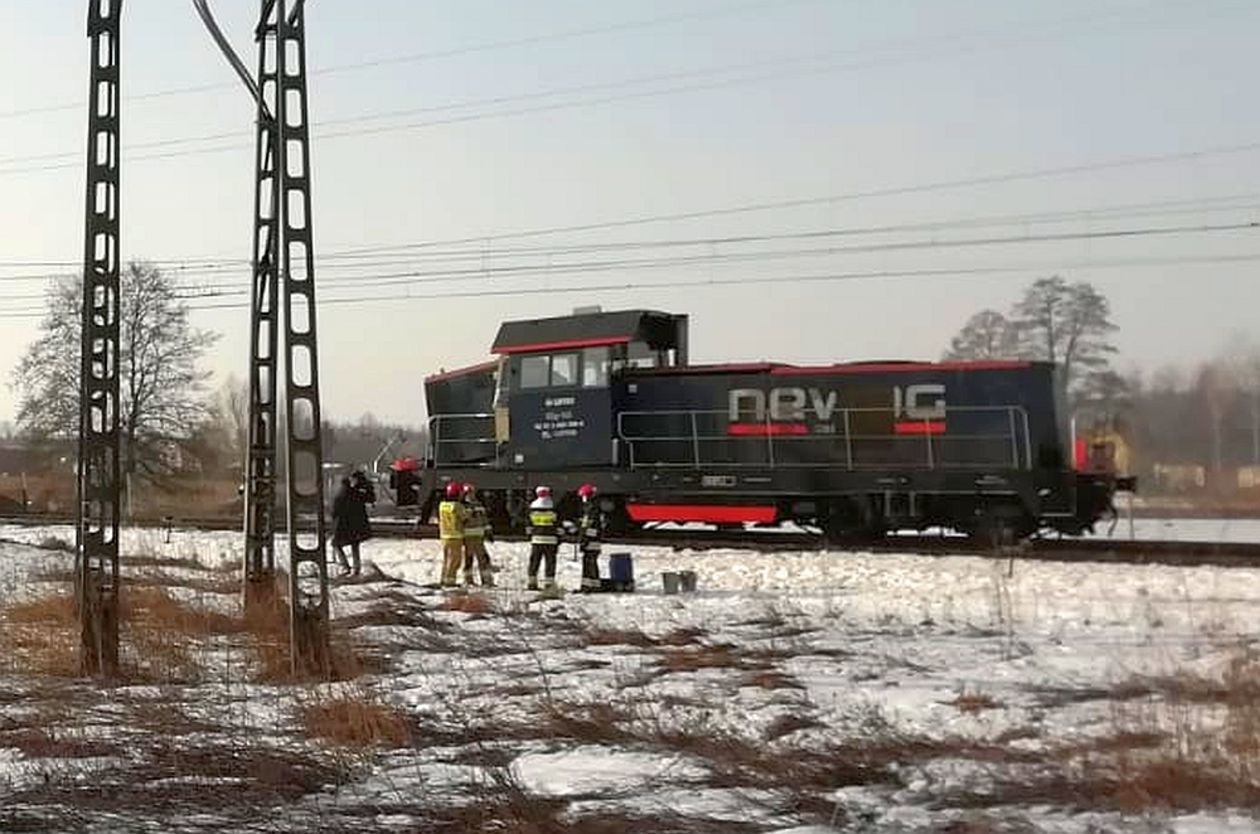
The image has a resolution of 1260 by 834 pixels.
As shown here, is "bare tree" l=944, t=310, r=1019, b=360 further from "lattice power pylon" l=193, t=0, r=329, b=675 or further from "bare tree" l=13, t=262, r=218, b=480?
"bare tree" l=13, t=262, r=218, b=480

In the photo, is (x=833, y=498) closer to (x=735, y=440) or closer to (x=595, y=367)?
(x=735, y=440)

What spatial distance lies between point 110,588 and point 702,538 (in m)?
13.1

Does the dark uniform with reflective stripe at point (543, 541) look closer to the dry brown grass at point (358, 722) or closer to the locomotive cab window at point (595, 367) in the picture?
the locomotive cab window at point (595, 367)

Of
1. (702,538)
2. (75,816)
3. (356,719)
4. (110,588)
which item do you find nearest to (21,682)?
(110,588)

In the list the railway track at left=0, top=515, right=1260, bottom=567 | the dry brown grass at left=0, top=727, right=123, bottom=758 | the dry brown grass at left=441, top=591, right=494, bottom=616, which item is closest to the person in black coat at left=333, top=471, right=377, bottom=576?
the dry brown grass at left=441, top=591, right=494, bottom=616

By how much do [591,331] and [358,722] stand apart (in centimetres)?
1754

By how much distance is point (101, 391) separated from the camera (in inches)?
445

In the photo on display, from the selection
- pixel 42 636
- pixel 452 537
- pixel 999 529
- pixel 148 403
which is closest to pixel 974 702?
pixel 42 636

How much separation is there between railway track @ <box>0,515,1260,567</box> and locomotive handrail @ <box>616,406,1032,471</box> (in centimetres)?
126

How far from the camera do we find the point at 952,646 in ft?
37.0

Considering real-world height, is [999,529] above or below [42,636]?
above

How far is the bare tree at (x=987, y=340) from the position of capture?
910 cm

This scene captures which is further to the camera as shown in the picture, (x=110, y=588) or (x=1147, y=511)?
(x=110, y=588)

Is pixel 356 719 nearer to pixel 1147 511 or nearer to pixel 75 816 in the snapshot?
pixel 75 816
